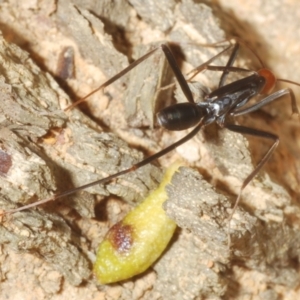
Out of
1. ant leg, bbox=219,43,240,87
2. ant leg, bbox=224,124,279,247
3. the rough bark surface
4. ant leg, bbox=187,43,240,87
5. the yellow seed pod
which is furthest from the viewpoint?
ant leg, bbox=219,43,240,87

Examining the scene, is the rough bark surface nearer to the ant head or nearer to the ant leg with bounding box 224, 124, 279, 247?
the ant leg with bounding box 224, 124, 279, 247

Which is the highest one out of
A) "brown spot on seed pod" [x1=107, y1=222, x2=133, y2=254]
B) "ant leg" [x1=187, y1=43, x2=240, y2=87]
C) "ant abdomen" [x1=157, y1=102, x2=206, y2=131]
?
"ant leg" [x1=187, y1=43, x2=240, y2=87]

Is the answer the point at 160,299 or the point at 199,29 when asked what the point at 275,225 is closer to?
the point at 160,299

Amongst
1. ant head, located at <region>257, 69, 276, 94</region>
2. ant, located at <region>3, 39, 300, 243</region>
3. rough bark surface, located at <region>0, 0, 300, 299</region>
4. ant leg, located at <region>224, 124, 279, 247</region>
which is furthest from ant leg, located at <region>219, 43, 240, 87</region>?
ant leg, located at <region>224, 124, 279, 247</region>

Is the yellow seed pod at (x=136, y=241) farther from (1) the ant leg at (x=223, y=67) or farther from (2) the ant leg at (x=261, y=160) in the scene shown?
(1) the ant leg at (x=223, y=67)

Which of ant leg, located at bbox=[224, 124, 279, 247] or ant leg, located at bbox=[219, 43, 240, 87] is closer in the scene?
ant leg, located at bbox=[224, 124, 279, 247]

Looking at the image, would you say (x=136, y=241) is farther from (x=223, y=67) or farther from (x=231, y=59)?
(x=231, y=59)

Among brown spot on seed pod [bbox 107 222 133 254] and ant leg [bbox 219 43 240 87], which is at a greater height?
ant leg [bbox 219 43 240 87]

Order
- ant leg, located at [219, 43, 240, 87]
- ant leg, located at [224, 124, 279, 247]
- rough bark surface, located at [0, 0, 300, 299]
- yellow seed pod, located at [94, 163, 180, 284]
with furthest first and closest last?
ant leg, located at [219, 43, 240, 87] → ant leg, located at [224, 124, 279, 247] → yellow seed pod, located at [94, 163, 180, 284] → rough bark surface, located at [0, 0, 300, 299]
